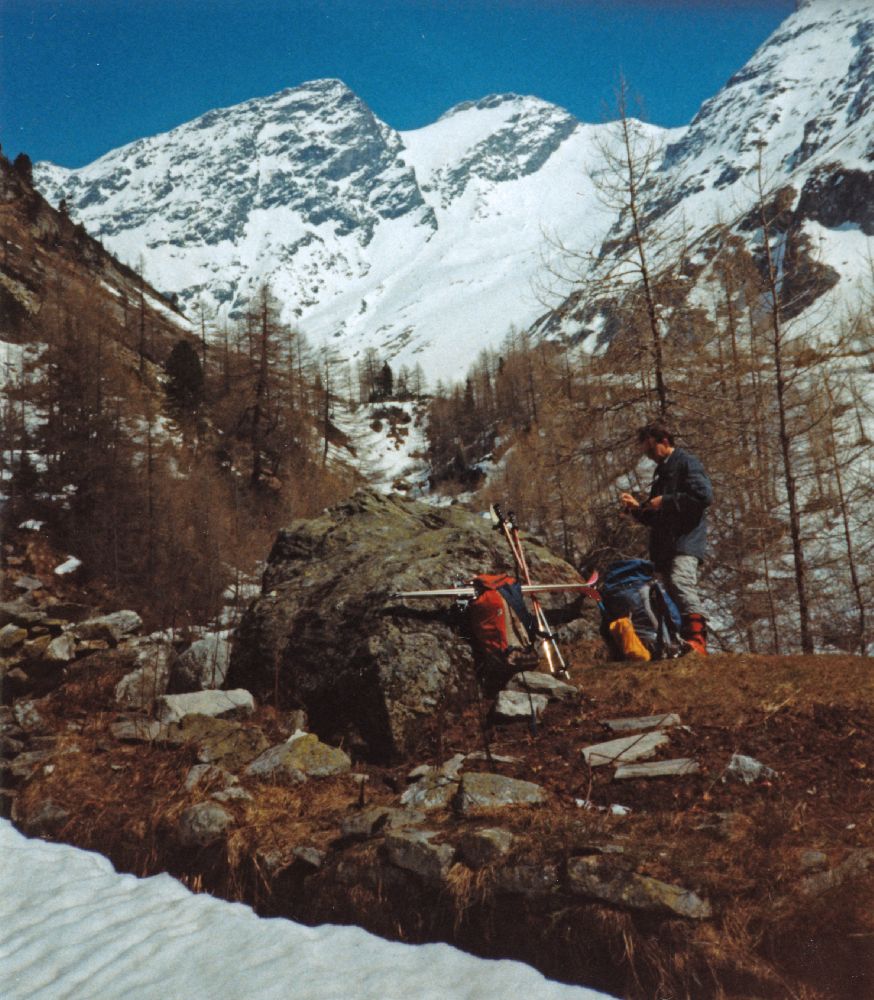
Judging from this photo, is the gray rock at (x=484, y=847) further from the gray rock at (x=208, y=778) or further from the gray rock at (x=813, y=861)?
the gray rock at (x=208, y=778)

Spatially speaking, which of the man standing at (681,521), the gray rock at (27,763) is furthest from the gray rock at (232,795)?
the man standing at (681,521)

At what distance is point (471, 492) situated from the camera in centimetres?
6838

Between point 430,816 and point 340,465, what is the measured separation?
48.8m

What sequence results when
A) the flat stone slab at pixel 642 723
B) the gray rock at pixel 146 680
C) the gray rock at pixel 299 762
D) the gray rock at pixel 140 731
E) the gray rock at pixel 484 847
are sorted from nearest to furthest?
the gray rock at pixel 484 847 < the flat stone slab at pixel 642 723 < the gray rock at pixel 299 762 < the gray rock at pixel 140 731 < the gray rock at pixel 146 680

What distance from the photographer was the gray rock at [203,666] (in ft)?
25.1

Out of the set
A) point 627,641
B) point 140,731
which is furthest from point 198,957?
point 627,641

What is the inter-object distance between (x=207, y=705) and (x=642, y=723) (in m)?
3.98

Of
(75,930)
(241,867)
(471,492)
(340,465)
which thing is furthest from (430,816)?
(471,492)

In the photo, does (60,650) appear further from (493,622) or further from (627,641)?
(627,641)

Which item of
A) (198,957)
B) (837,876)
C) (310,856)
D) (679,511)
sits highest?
(679,511)

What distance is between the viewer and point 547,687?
5.62m

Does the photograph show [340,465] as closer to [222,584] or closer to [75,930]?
[222,584]

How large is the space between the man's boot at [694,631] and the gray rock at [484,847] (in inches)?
164

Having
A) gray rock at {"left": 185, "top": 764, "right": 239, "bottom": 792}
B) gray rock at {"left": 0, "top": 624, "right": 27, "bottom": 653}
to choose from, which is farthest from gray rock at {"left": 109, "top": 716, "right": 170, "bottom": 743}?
gray rock at {"left": 0, "top": 624, "right": 27, "bottom": 653}
